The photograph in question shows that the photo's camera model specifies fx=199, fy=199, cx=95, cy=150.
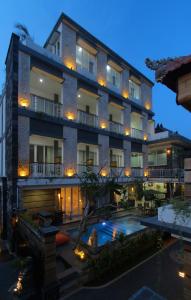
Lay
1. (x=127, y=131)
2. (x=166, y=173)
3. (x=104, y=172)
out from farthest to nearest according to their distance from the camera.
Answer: (x=166, y=173) < (x=127, y=131) < (x=104, y=172)

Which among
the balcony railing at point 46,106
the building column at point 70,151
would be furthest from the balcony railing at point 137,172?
the balcony railing at point 46,106

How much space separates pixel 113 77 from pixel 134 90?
387 centimetres

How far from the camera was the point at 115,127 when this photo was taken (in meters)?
19.1

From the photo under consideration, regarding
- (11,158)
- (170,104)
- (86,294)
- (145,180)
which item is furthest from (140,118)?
(170,104)

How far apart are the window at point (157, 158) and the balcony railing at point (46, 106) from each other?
13500 mm

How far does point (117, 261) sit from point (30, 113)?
31.8 feet

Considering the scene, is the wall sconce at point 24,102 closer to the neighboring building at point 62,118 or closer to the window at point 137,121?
the neighboring building at point 62,118

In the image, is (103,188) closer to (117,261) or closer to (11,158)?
(117,261)

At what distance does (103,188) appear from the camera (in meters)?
11.4

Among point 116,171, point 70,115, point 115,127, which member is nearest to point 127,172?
point 116,171

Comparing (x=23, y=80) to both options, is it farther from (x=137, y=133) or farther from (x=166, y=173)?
(x=166, y=173)

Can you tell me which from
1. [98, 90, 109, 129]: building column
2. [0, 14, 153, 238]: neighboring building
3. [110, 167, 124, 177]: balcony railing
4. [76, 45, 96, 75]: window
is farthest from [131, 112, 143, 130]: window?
[76, 45, 96, 75]: window

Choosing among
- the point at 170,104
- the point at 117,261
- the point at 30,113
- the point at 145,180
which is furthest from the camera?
the point at 170,104

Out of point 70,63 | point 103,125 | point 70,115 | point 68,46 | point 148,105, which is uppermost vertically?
point 68,46
